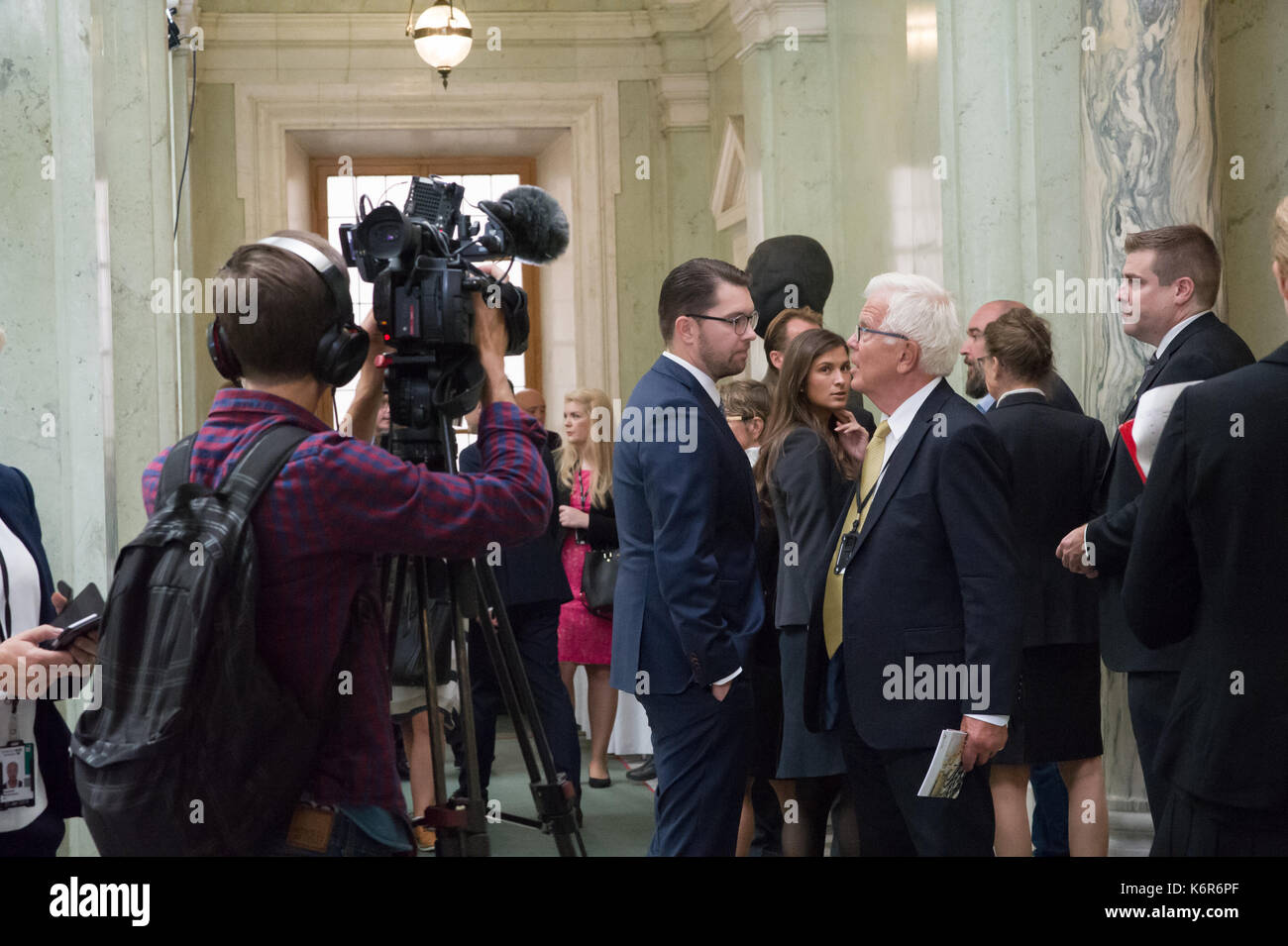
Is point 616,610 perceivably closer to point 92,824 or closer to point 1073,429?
point 1073,429

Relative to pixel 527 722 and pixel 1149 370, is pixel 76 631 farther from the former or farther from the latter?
pixel 1149 370

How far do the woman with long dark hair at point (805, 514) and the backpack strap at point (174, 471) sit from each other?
213 cm

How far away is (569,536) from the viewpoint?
6910 millimetres

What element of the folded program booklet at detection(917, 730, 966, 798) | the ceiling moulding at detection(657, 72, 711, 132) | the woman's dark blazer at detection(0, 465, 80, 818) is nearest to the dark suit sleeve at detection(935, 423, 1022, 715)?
the folded program booklet at detection(917, 730, 966, 798)

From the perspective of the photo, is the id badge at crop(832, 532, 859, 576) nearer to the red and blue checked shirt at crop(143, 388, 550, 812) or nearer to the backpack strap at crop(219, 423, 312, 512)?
the red and blue checked shirt at crop(143, 388, 550, 812)

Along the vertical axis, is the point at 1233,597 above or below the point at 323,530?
below

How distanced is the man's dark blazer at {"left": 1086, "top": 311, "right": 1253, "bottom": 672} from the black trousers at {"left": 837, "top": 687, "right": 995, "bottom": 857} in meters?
0.85

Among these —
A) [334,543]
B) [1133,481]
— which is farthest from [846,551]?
[334,543]

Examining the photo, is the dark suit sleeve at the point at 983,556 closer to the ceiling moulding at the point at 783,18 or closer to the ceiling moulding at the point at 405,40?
the ceiling moulding at the point at 783,18

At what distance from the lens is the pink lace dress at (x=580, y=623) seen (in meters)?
6.50

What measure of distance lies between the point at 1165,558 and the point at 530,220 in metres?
1.25

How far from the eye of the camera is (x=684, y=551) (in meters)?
3.28

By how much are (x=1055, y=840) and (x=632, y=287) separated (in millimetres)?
6684

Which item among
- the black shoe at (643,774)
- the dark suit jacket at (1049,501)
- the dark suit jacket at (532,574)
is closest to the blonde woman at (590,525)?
the black shoe at (643,774)
